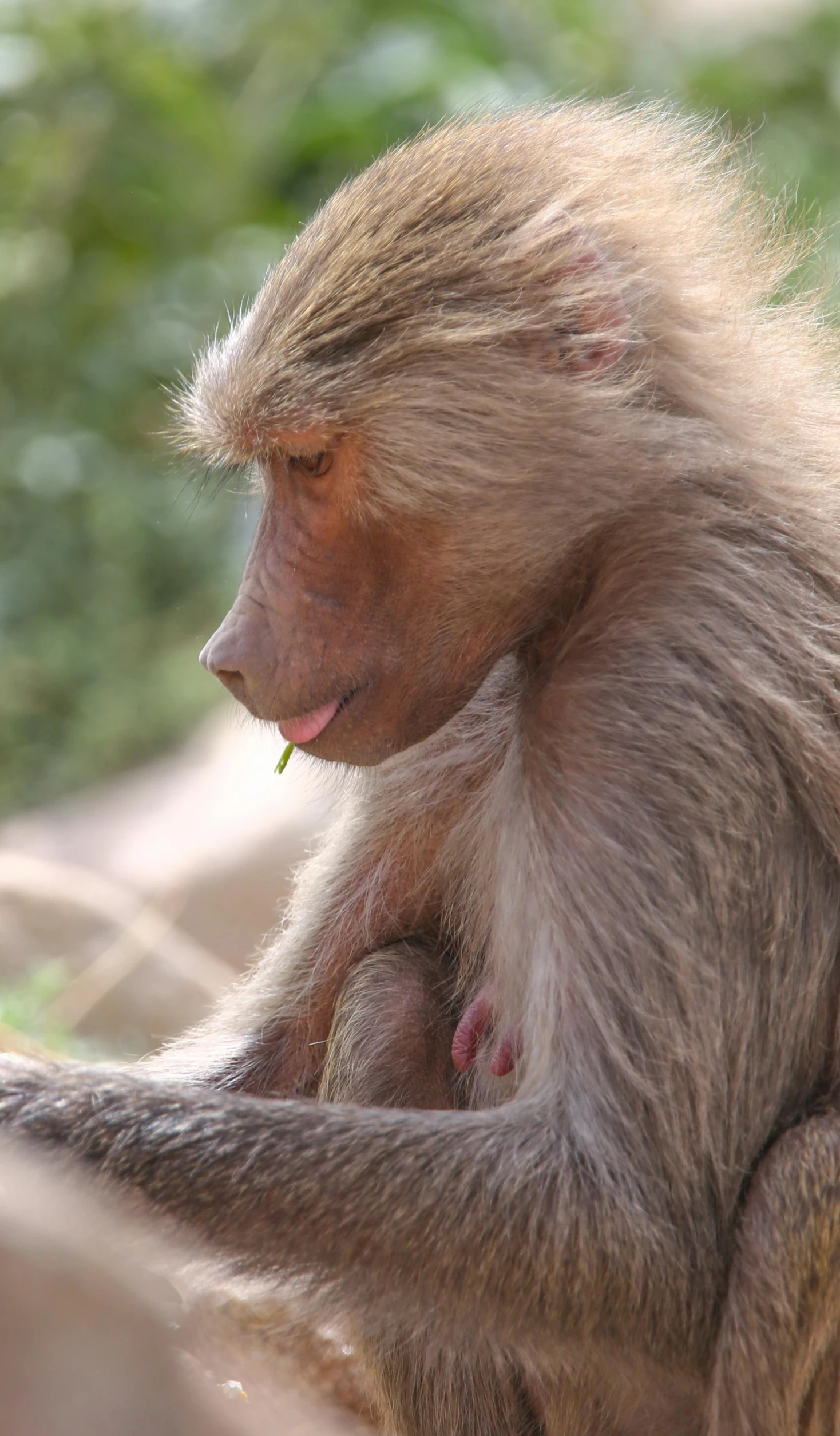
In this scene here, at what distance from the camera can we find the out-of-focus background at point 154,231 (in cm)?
945

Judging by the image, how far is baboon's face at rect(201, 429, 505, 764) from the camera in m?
2.89

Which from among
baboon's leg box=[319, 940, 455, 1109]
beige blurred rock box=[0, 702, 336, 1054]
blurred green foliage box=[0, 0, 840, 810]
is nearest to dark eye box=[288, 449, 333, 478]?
beige blurred rock box=[0, 702, 336, 1054]

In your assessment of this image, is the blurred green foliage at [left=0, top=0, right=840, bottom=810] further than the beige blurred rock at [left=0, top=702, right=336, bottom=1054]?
Yes

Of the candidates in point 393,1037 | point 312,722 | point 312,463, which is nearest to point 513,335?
point 312,463

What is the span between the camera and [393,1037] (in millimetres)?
3221

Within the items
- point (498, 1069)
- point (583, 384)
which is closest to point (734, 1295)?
point (498, 1069)

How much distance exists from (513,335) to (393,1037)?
1.33 meters

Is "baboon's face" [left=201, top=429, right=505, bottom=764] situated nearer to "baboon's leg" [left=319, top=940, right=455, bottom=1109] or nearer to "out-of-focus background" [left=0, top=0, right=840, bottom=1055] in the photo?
"baboon's leg" [left=319, top=940, right=455, bottom=1109]

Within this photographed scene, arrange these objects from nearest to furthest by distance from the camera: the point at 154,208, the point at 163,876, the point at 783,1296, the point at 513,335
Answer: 1. the point at 783,1296
2. the point at 513,335
3. the point at 163,876
4. the point at 154,208

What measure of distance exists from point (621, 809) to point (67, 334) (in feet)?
28.4

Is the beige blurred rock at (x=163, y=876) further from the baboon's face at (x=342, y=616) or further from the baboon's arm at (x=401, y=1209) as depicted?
the baboon's arm at (x=401, y=1209)

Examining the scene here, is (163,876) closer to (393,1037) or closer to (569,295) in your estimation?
(393,1037)

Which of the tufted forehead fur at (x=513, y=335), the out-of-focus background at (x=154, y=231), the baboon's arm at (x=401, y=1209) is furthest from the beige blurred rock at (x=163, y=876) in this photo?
the baboon's arm at (x=401, y=1209)

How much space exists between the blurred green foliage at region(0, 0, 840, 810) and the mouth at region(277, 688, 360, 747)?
657 cm
